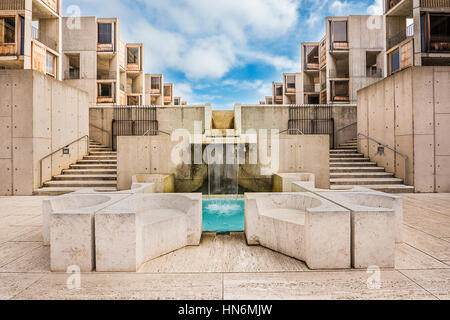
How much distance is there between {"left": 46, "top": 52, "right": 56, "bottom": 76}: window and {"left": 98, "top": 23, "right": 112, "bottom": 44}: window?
8.43 meters

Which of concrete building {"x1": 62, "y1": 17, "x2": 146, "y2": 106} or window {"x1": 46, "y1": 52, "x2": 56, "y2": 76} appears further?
concrete building {"x1": 62, "y1": 17, "x2": 146, "y2": 106}

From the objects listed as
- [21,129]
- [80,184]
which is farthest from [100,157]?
[21,129]

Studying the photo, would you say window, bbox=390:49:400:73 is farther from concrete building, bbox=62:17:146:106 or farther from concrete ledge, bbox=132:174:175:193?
concrete building, bbox=62:17:146:106

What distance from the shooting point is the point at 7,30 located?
14203 mm

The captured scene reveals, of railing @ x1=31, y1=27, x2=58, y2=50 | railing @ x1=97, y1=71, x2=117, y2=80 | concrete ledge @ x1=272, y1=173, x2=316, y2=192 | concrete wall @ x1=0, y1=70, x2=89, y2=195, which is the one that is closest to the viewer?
concrete ledge @ x1=272, y1=173, x2=316, y2=192

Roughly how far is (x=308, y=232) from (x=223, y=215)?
341 centimetres

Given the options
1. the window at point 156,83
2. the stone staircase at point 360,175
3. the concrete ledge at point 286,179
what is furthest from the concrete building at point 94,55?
the stone staircase at point 360,175

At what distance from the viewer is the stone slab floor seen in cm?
254

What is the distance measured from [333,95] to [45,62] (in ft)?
83.7

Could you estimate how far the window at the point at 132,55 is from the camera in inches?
1123

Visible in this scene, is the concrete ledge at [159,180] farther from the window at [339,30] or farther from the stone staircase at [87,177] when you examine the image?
the window at [339,30]

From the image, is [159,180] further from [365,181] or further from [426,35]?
[426,35]

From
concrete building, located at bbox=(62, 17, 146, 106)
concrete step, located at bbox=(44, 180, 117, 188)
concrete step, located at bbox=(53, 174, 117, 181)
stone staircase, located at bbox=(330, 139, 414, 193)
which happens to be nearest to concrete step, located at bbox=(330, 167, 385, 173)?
stone staircase, located at bbox=(330, 139, 414, 193)

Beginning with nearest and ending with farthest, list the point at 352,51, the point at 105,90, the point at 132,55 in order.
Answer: the point at 352,51 < the point at 105,90 < the point at 132,55
